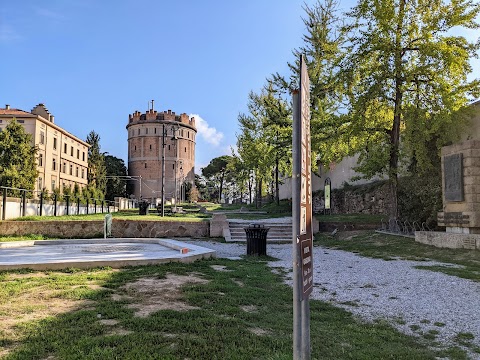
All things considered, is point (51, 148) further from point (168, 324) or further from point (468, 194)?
point (168, 324)

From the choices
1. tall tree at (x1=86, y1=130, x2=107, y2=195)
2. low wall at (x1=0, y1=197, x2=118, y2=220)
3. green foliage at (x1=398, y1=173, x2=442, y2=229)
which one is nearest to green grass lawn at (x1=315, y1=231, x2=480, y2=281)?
green foliage at (x1=398, y1=173, x2=442, y2=229)

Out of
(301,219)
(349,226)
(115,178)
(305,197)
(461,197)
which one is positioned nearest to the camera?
(301,219)

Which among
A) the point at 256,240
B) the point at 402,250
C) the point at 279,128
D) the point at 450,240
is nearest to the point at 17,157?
the point at 279,128

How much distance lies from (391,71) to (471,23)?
Result: 367 cm

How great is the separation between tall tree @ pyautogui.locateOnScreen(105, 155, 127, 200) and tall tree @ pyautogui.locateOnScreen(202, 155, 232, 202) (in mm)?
19529

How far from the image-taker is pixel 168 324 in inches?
167

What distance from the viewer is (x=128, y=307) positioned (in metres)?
4.98

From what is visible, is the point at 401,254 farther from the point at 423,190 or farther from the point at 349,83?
the point at 349,83

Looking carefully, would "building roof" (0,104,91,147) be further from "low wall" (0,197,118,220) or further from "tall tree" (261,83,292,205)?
"tall tree" (261,83,292,205)

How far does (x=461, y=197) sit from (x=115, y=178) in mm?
64104

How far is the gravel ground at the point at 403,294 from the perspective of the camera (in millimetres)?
5059

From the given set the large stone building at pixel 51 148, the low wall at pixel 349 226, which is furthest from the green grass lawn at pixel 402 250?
the large stone building at pixel 51 148

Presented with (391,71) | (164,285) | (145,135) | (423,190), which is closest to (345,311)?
(164,285)

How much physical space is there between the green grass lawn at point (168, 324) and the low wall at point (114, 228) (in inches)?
373
